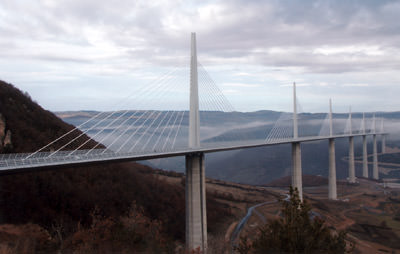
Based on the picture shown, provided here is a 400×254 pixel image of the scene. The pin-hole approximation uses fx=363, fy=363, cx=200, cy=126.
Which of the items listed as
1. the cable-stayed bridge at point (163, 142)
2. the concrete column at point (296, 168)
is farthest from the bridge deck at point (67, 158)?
the concrete column at point (296, 168)

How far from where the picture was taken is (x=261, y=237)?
45.3ft

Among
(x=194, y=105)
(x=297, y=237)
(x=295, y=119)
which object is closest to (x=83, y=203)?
(x=194, y=105)

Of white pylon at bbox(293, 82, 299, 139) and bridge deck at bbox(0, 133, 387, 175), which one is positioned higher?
white pylon at bbox(293, 82, 299, 139)

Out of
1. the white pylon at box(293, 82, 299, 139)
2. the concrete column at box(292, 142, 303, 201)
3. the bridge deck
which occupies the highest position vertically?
the white pylon at box(293, 82, 299, 139)

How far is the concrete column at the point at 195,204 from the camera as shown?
26.5 metres

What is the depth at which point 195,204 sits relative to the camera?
1054 inches

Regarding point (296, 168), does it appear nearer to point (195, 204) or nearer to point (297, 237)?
point (195, 204)

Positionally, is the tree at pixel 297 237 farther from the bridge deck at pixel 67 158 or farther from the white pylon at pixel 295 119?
the white pylon at pixel 295 119

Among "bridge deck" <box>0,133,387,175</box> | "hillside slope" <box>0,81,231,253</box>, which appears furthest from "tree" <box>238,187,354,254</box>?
"bridge deck" <box>0,133,387,175</box>

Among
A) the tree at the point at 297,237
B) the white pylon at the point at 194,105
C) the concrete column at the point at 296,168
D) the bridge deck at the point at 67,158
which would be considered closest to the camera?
the tree at the point at 297,237

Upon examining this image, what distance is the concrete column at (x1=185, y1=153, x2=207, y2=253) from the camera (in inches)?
1045

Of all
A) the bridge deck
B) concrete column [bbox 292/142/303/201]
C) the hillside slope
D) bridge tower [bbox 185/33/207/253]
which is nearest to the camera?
the hillside slope

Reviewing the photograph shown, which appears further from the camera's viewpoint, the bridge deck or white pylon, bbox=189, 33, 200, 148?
white pylon, bbox=189, 33, 200, 148

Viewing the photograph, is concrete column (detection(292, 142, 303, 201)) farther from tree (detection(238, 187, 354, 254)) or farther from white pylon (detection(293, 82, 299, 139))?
tree (detection(238, 187, 354, 254))
